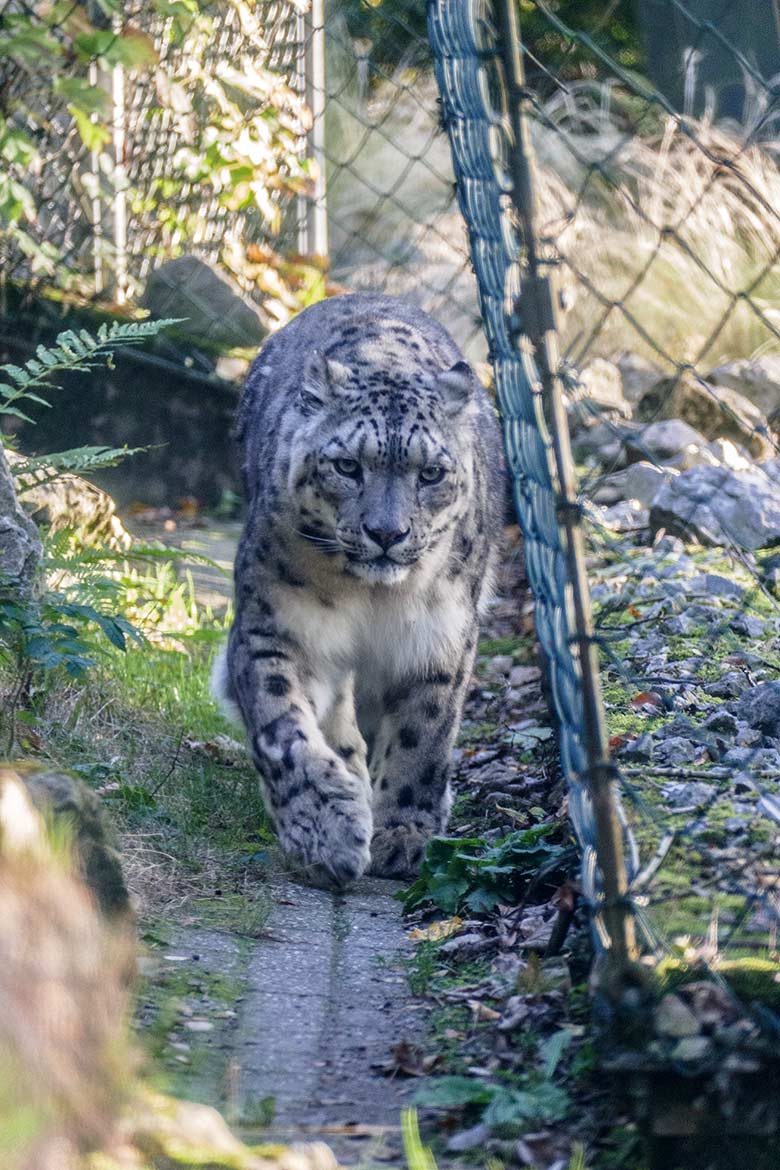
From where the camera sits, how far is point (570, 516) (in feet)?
7.89

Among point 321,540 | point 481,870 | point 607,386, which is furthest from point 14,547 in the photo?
point 607,386

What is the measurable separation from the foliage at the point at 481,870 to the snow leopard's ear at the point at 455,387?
1.41 metres

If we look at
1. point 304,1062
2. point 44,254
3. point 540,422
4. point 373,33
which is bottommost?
point 304,1062

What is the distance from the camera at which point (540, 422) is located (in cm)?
261

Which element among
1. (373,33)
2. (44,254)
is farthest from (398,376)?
(373,33)

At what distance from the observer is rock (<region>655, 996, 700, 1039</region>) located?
87.4 inches

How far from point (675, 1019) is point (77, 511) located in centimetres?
495

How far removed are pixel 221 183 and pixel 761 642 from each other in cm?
528

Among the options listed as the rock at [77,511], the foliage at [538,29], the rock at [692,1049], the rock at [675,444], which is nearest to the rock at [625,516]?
the rock at [675,444]

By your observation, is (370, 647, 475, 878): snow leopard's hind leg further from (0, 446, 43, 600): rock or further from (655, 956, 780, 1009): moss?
(655, 956, 780, 1009): moss

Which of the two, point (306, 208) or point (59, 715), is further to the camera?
point (306, 208)

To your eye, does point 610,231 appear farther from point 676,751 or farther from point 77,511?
point 676,751

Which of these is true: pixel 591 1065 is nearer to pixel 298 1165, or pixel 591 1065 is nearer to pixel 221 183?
pixel 298 1165

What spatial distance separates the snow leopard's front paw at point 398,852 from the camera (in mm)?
4402
